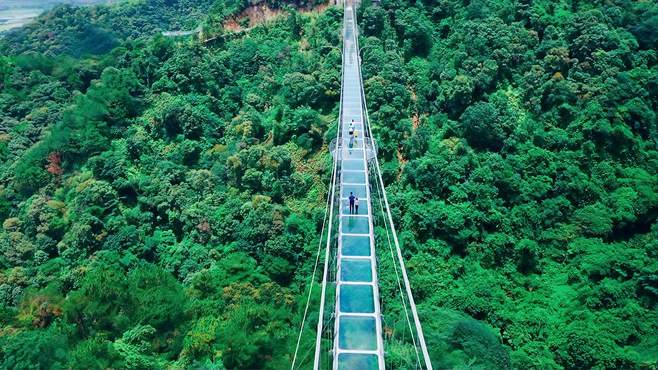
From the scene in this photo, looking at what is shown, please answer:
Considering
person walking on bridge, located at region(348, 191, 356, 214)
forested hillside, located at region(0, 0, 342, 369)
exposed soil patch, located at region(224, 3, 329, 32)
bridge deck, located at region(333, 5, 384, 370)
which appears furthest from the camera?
exposed soil patch, located at region(224, 3, 329, 32)

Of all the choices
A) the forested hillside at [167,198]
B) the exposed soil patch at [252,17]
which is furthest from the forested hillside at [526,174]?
the exposed soil patch at [252,17]

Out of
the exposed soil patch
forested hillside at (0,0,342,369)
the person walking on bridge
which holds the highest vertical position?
the exposed soil patch

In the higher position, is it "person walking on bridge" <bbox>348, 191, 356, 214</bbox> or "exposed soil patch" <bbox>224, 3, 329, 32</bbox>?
"exposed soil patch" <bbox>224, 3, 329, 32</bbox>

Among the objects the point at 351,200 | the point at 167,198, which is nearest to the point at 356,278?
the point at 351,200

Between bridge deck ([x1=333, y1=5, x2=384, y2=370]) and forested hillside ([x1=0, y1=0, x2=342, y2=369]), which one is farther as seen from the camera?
forested hillside ([x1=0, y1=0, x2=342, y2=369])

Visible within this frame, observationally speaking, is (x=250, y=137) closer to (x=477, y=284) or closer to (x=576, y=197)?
(x=477, y=284)

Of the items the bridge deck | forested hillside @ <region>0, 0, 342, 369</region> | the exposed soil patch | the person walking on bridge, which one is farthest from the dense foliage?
the person walking on bridge

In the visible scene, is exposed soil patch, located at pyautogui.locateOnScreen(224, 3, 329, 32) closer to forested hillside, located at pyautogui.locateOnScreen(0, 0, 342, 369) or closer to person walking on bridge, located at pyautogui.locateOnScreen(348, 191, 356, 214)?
forested hillside, located at pyautogui.locateOnScreen(0, 0, 342, 369)

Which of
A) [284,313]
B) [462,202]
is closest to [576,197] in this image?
[462,202]
